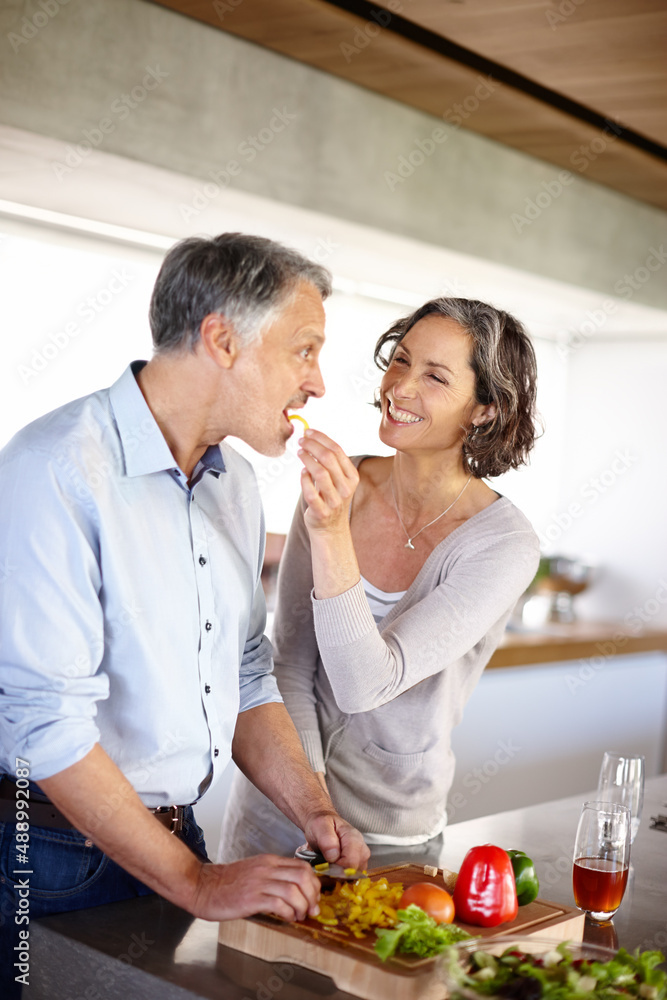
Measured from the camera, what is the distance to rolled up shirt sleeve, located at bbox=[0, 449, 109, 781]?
128cm

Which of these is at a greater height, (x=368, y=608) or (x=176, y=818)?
(x=368, y=608)

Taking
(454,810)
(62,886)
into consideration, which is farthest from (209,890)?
(454,810)

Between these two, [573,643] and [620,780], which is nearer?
[620,780]

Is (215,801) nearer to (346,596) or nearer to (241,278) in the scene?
(346,596)

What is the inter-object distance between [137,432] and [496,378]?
792mm

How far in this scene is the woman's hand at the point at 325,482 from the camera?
5.46ft

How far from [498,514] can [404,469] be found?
9.0 inches
